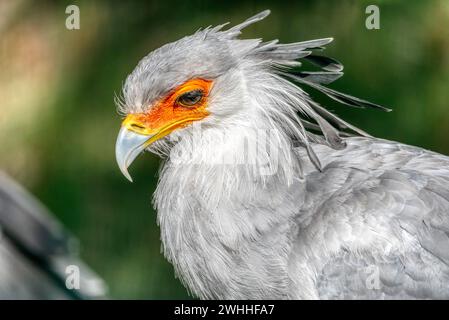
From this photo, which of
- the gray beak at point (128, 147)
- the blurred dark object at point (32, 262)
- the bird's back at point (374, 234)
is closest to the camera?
the bird's back at point (374, 234)

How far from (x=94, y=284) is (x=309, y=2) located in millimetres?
1694

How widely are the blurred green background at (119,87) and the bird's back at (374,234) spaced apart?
145 cm

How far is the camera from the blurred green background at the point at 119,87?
3574 mm

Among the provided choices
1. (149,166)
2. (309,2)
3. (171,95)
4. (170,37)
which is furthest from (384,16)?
(171,95)

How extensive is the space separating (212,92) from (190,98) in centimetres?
7

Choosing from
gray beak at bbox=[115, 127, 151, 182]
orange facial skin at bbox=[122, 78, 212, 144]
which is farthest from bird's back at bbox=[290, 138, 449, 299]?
gray beak at bbox=[115, 127, 151, 182]

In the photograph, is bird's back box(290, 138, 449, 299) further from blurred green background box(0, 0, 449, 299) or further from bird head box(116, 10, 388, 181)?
blurred green background box(0, 0, 449, 299)

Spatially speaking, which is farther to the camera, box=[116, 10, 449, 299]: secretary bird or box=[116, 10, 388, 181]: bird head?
box=[116, 10, 388, 181]: bird head

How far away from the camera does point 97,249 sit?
3723 millimetres

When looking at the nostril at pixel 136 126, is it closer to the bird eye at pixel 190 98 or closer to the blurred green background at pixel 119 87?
the bird eye at pixel 190 98

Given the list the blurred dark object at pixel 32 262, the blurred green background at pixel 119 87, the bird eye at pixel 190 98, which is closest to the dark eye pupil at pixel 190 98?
the bird eye at pixel 190 98

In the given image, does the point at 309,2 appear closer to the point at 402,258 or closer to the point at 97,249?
the point at 97,249

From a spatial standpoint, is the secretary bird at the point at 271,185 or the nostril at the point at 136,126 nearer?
the secretary bird at the point at 271,185

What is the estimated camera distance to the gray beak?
2.12 m
